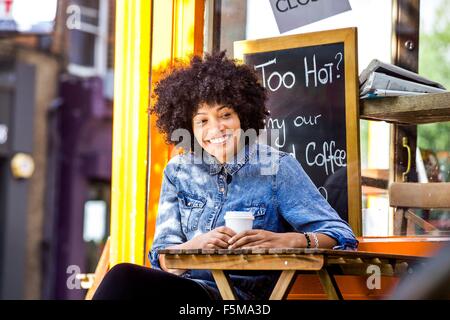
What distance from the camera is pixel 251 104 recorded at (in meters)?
3.07

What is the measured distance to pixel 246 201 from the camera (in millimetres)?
2906

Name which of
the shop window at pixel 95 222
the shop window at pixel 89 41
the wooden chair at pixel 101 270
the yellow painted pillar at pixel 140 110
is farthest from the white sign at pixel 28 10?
the shop window at pixel 95 222

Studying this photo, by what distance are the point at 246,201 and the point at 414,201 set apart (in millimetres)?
795

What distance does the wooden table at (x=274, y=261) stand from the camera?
7.46ft

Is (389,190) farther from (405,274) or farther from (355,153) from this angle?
(405,274)

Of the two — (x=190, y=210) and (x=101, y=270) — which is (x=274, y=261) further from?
(x=101, y=270)

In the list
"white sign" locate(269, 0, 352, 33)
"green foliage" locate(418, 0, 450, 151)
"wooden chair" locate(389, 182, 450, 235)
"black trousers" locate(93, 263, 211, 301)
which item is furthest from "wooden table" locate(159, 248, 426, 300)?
"white sign" locate(269, 0, 352, 33)

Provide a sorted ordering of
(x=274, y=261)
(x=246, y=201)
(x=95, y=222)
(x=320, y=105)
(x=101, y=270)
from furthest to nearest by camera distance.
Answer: (x=95, y=222)
(x=101, y=270)
(x=320, y=105)
(x=246, y=201)
(x=274, y=261)

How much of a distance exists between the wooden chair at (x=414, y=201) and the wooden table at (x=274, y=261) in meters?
0.83

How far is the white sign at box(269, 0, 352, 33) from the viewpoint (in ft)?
11.8

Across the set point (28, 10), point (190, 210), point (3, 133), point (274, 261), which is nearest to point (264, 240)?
point (274, 261)

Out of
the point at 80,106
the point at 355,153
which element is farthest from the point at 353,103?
the point at 80,106

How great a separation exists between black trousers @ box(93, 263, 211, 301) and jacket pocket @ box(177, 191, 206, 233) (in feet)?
1.68

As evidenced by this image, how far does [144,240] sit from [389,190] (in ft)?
3.65
